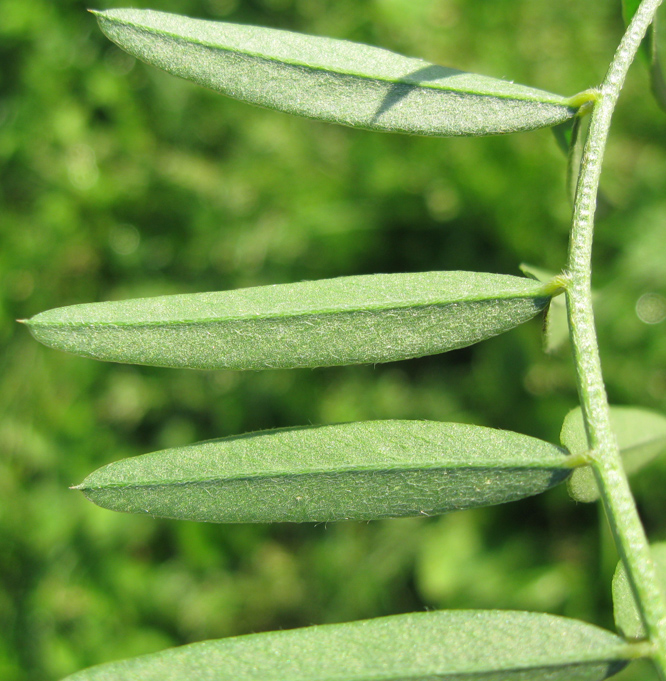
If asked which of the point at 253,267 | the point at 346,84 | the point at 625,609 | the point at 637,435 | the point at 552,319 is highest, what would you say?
the point at 253,267

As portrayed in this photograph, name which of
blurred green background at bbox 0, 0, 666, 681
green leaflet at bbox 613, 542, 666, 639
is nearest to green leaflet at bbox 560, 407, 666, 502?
green leaflet at bbox 613, 542, 666, 639

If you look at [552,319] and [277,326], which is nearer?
[277,326]

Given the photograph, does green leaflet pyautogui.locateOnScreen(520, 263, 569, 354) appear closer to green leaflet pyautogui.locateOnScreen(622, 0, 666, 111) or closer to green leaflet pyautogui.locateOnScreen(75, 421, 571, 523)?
green leaflet pyautogui.locateOnScreen(75, 421, 571, 523)

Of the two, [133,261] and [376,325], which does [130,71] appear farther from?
[376,325]

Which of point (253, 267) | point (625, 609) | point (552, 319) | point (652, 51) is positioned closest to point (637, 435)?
point (552, 319)

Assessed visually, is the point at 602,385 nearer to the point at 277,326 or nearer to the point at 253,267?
the point at 277,326

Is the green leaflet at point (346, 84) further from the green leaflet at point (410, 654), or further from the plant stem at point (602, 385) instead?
the green leaflet at point (410, 654)

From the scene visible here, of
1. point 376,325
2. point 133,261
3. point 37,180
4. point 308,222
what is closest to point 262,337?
point 376,325
